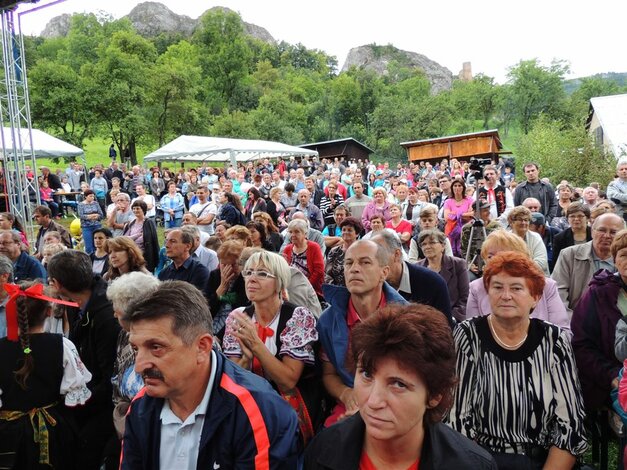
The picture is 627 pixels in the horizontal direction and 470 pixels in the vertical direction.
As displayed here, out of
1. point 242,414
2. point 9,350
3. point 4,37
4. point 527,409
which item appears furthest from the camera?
point 4,37

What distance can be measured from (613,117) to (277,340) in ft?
89.0

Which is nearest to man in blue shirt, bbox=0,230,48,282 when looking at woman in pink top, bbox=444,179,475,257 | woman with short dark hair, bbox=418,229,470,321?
woman with short dark hair, bbox=418,229,470,321

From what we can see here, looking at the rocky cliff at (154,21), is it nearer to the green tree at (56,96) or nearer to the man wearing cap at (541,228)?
the green tree at (56,96)

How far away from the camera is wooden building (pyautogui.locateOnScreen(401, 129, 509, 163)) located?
106 feet

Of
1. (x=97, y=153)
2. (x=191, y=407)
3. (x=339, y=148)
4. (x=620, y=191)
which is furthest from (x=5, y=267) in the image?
(x=97, y=153)

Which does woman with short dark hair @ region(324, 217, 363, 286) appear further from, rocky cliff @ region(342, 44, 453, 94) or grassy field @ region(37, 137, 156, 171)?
rocky cliff @ region(342, 44, 453, 94)

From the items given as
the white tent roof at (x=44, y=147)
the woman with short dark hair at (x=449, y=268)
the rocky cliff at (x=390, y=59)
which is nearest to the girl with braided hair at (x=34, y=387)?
the woman with short dark hair at (x=449, y=268)

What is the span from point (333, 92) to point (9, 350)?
196 ft

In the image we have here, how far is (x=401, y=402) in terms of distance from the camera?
1.58 metres

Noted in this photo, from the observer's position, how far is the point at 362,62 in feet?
404

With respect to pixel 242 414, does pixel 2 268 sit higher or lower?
higher

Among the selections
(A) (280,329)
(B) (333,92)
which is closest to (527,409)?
(A) (280,329)

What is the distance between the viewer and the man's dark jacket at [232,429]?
1921mm

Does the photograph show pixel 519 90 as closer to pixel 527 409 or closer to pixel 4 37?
pixel 4 37
